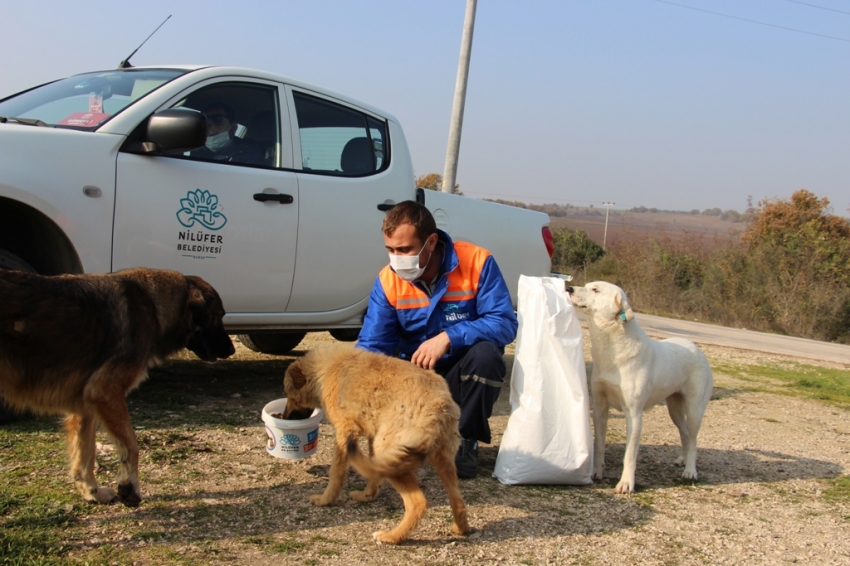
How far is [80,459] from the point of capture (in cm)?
313

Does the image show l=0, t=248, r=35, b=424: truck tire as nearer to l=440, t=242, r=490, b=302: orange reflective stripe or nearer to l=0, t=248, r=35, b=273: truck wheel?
l=0, t=248, r=35, b=273: truck wheel

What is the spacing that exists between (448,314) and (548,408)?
809 millimetres

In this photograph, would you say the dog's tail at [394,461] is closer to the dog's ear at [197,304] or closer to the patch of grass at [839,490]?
the dog's ear at [197,304]

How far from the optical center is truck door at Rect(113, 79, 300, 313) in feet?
13.8

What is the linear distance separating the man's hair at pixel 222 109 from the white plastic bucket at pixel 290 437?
7.31 ft

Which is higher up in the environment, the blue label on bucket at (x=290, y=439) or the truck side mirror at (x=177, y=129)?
the truck side mirror at (x=177, y=129)

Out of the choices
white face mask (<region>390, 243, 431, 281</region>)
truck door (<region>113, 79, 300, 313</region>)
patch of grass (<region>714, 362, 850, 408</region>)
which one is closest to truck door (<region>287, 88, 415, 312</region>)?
truck door (<region>113, 79, 300, 313</region>)

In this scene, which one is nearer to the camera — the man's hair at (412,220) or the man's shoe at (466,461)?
the man's hair at (412,220)

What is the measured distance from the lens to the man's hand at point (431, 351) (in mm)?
3879

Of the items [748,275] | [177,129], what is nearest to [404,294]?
[177,129]

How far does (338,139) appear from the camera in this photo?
5.58 meters

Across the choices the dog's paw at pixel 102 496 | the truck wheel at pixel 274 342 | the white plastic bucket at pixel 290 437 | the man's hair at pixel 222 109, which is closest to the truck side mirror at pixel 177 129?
the man's hair at pixel 222 109

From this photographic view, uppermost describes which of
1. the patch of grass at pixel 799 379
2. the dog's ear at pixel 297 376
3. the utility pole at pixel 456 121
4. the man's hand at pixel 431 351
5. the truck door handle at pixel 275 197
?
the utility pole at pixel 456 121

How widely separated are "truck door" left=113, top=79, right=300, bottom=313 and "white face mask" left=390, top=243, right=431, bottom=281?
1268 mm
